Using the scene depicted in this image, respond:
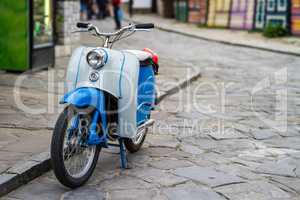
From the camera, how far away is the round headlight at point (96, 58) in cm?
477

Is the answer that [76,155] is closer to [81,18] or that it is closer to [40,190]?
[40,190]

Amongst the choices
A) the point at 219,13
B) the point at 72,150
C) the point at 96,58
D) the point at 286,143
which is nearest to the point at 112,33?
A: the point at 96,58

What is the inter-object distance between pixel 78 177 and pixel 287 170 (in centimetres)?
198

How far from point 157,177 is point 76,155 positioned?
763 millimetres

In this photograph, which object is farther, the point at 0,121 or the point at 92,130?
the point at 0,121

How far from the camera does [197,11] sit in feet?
95.5

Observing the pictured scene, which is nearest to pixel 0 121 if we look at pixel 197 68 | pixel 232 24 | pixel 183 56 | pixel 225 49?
pixel 197 68

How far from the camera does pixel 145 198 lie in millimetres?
4402

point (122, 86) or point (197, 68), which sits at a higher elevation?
point (122, 86)

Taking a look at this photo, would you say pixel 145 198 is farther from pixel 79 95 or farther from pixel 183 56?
pixel 183 56

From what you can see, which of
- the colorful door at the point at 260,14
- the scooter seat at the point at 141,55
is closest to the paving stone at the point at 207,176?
the scooter seat at the point at 141,55

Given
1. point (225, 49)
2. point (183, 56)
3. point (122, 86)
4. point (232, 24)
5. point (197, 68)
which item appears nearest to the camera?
point (122, 86)

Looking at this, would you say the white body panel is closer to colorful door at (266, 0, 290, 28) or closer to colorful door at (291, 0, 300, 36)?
colorful door at (291, 0, 300, 36)

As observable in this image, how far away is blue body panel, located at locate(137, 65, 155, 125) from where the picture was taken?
5309mm
